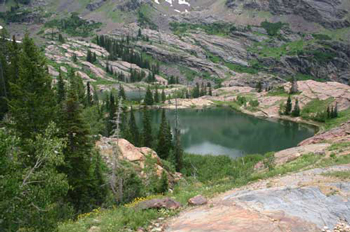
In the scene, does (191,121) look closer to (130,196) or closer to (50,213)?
(130,196)

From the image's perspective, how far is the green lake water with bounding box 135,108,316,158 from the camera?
2827 inches

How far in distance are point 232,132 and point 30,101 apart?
3153 inches

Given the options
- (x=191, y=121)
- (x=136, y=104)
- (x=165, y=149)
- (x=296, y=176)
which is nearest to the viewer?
(x=296, y=176)

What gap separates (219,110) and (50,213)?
12941 centimetres

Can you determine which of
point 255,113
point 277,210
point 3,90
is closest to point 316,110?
point 255,113

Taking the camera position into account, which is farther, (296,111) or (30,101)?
(296,111)

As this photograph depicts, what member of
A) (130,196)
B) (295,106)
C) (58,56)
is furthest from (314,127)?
(58,56)

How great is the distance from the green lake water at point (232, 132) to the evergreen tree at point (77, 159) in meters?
44.6

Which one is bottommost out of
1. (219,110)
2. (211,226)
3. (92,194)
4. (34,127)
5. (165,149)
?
(219,110)

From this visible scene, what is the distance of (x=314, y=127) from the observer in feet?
321

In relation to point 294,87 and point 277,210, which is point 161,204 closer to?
point 277,210

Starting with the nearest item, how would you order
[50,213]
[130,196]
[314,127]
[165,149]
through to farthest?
[50,213] → [130,196] → [165,149] → [314,127]

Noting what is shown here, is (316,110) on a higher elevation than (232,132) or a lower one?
higher

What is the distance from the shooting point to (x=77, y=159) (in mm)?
23188
